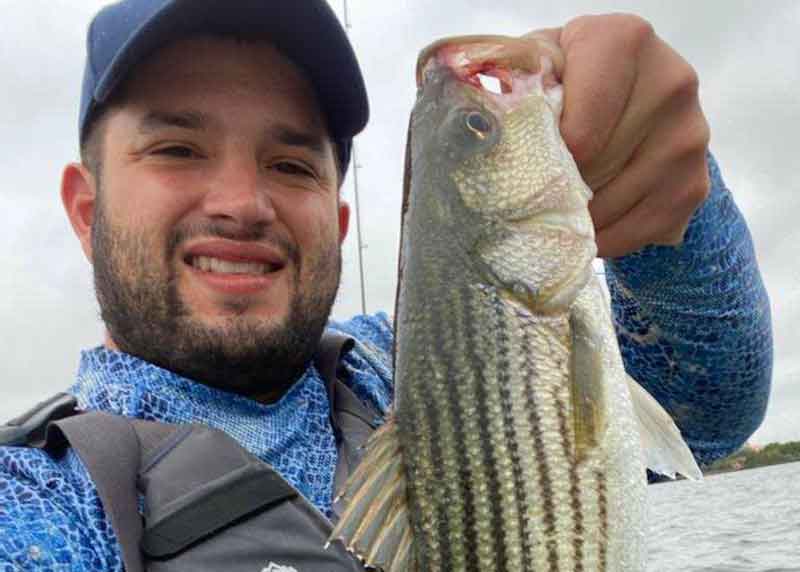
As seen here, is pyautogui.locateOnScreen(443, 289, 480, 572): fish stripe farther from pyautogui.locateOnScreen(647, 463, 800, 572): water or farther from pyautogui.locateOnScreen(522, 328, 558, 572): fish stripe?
pyautogui.locateOnScreen(647, 463, 800, 572): water

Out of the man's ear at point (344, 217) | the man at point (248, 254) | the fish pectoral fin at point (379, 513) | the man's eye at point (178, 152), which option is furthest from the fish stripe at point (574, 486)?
the man's ear at point (344, 217)

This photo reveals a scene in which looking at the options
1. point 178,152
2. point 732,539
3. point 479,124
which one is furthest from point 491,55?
point 732,539

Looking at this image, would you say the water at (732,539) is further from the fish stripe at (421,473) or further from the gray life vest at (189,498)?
the fish stripe at (421,473)

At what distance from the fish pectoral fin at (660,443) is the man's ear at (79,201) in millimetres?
2272

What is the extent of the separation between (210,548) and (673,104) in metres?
1.80

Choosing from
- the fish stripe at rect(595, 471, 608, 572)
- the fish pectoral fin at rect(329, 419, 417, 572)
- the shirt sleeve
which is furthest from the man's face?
the fish stripe at rect(595, 471, 608, 572)

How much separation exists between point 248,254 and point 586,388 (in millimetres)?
1431

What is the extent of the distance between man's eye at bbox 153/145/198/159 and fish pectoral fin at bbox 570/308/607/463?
1.62 meters

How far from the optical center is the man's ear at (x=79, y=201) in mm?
3641

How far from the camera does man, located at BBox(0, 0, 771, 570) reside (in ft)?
10.4

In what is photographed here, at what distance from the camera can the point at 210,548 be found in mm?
2678

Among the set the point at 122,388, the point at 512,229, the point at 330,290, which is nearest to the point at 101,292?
the point at 122,388

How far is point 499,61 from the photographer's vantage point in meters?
2.31

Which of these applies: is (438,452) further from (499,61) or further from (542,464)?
(499,61)
